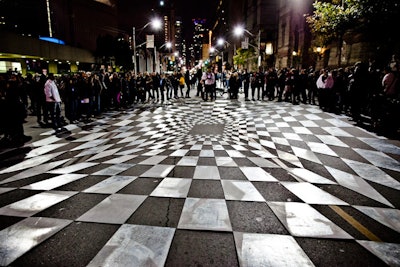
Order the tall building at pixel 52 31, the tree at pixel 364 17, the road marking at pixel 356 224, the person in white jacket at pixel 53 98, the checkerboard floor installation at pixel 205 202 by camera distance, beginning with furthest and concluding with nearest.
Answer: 1. the tall building at pixel 52 31
2. the person in white jacket at pixel 53 98
3. the tree at pixel 364 17
4. the road marking at pixel 356 224
5. the checkerboard floor installation at pixel 205 202

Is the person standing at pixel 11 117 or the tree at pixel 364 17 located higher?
the tree at pixel 364 17

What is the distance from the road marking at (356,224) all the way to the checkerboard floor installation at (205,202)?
0.05ft

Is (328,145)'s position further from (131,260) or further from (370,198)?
(131,260)

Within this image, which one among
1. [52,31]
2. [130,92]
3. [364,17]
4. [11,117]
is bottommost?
[11,117]

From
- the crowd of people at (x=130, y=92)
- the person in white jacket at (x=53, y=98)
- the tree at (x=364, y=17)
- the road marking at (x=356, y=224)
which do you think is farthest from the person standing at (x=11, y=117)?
the tree at (x=364, y=17)

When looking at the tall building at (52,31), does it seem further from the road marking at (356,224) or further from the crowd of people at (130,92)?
the road marking at (356,224)

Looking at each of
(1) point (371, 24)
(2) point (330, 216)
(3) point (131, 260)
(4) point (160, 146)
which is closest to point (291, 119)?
(1) point (371, 24)

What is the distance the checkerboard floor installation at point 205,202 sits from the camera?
282 centimetres

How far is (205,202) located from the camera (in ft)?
13.1

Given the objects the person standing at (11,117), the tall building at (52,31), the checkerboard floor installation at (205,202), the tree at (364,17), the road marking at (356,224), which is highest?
the tall building at (52,31)

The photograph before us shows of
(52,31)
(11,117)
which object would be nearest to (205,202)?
(11,117)

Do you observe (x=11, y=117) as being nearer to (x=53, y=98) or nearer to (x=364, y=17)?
(x=53, y=98)

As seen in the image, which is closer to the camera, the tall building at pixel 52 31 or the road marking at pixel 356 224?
the road marking at pixel 356 224

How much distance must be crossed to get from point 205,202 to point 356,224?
207 cm
